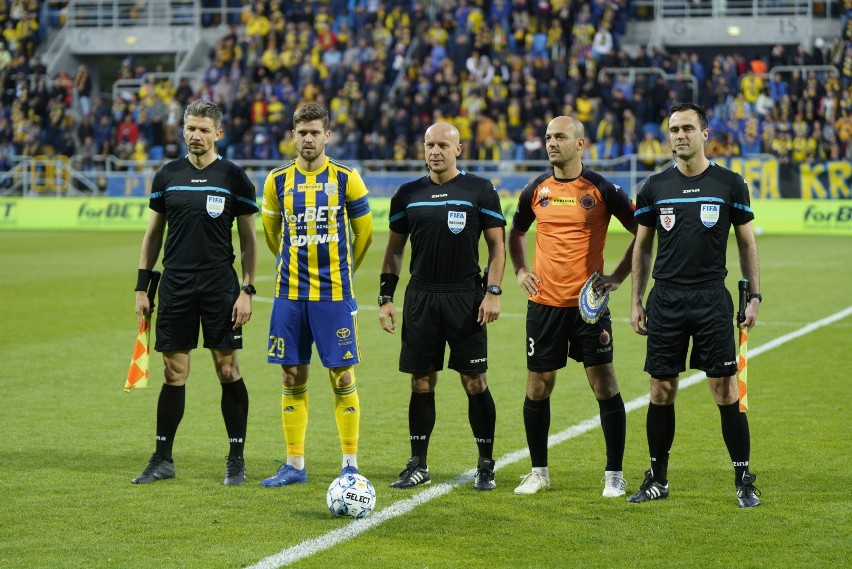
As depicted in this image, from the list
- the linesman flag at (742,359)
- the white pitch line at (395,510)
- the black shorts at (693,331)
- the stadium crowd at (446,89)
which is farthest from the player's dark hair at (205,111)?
the stadium crowd at (446,89)

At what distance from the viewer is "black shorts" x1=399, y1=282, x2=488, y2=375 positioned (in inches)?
281

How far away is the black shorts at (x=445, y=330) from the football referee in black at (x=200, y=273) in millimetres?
956

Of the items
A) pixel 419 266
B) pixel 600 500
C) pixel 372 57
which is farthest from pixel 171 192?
pixel 372 57

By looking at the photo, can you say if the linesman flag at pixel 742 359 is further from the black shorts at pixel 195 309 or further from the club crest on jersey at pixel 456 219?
the black shorts at pixel 195 309

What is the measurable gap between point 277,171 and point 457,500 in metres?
2.05

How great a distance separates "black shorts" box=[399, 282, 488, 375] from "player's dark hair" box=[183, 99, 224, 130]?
1.49 meters

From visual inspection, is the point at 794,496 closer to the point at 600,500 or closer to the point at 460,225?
the point at 600,500

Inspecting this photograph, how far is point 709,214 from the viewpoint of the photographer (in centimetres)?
658

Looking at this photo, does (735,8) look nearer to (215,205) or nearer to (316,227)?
(215,205)

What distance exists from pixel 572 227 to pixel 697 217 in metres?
0.75

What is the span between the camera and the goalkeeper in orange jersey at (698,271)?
21.5 feet

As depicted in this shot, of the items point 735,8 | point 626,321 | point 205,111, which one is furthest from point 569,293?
point 735,8

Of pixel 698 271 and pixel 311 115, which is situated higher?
pixel 311 115

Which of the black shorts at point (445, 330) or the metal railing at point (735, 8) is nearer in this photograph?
the black shorts at point (445, 330)
